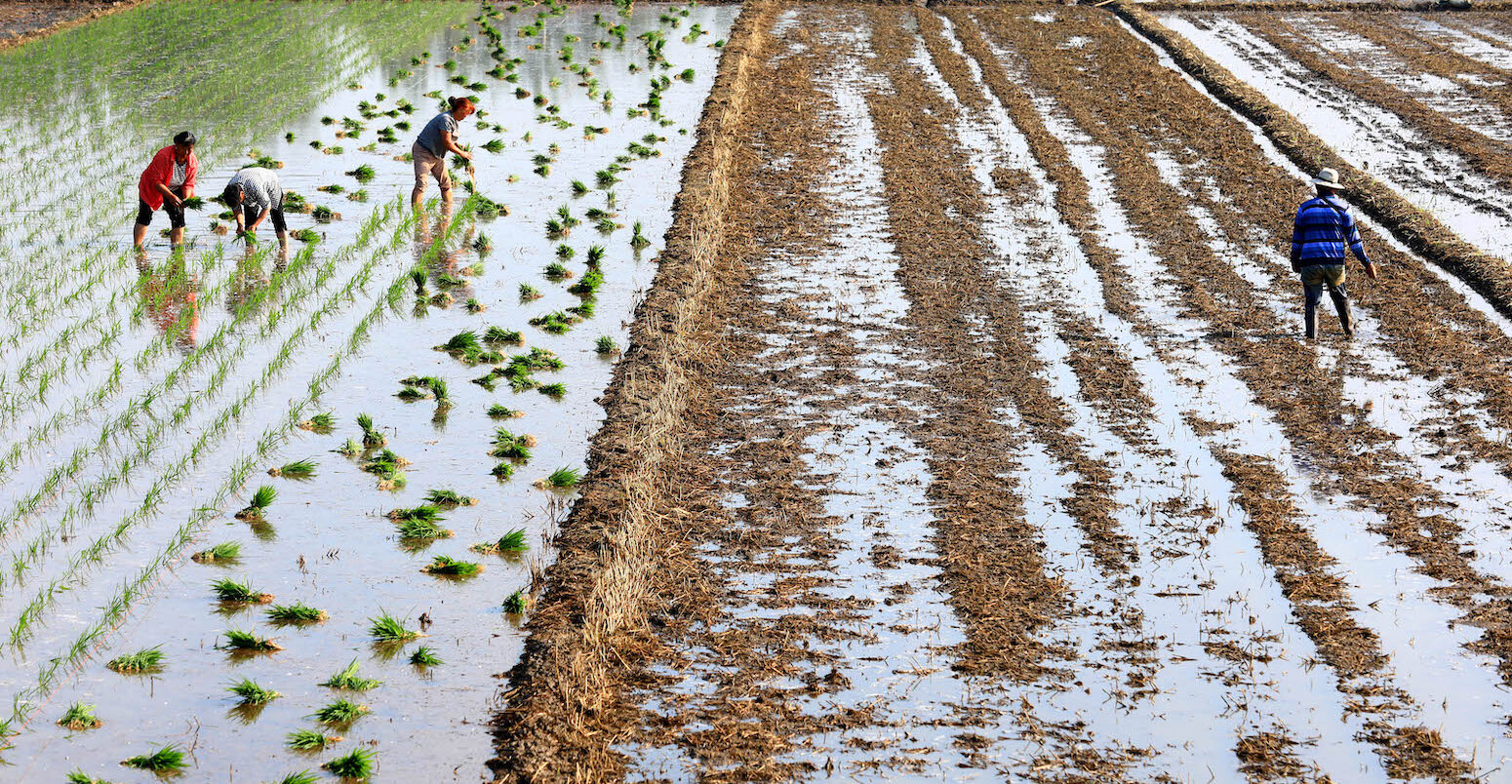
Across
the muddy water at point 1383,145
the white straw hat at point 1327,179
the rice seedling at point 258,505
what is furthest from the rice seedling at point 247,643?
the muddy water at point 1383,145

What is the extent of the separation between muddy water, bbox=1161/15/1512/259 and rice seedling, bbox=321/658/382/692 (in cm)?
970

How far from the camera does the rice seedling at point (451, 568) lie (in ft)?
21.1

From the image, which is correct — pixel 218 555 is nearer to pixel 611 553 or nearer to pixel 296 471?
pixel 296 471

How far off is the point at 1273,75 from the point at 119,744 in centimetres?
1897

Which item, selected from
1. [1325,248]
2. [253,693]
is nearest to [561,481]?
[253,693]

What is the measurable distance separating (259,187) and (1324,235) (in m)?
7.92

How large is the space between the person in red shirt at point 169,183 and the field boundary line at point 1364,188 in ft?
32.5

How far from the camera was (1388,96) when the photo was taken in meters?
18.6

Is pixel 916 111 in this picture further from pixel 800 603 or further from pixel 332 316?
pixel 800 603

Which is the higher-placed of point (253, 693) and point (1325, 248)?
point (1325, 248)

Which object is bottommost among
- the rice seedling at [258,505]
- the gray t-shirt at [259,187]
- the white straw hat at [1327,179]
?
the rice seedling at [258,505]

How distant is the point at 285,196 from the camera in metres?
12.9

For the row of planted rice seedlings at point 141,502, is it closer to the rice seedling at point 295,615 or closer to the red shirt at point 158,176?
the rice seedling at point 295,615

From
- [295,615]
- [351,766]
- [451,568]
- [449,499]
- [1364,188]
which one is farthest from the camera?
[1364,188]
